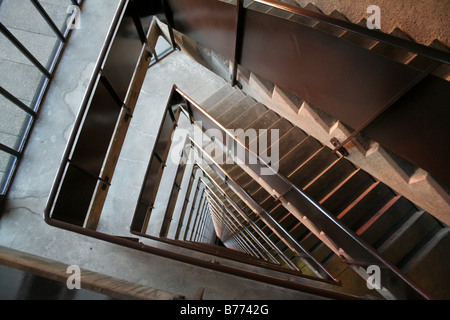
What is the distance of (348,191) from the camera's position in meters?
4.98

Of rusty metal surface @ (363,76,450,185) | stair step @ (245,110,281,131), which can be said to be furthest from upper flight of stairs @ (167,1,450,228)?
stair step @ (245,110,281,131)

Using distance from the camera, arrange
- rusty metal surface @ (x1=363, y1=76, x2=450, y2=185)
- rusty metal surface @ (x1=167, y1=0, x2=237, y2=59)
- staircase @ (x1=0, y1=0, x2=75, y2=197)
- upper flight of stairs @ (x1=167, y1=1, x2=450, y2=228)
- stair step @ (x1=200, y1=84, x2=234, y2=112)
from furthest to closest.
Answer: stair step @ (x1=200, y1=84, x2=234, y2=112) → staircase @ (x1=0, y1=0, x2=75, y2=197) → rusty metal surface @ (x1=167, y1=0, x2=237, y2=59) → upper flight of stairs @ (x1=167, y1=1, x2=450, y2=228) → rusty metal surface @ (x1=363, y1=76, x2=450, y2=185)

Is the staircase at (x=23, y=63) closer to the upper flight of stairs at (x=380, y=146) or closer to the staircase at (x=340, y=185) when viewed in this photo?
the staircase at (x=340, y=185)

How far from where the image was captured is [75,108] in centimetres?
551

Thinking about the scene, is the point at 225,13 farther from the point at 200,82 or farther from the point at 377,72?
the point at 200,82

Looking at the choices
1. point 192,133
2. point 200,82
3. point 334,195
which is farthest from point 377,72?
point 200,82

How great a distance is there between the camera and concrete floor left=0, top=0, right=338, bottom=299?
302 cm

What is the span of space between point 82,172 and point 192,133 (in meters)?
6.11

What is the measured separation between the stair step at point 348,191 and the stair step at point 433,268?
3.95 feet

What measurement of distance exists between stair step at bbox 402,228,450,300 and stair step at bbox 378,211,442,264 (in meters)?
0.15

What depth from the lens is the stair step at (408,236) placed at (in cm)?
429

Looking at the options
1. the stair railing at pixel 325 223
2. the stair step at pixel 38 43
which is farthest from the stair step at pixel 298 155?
the stair step at pixel 38 43

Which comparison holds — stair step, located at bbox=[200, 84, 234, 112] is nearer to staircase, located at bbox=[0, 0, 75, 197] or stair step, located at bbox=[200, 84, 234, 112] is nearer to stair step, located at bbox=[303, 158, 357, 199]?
staircase, located at bbox=[0, 0, 75, 197]

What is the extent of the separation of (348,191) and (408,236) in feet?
3.52
